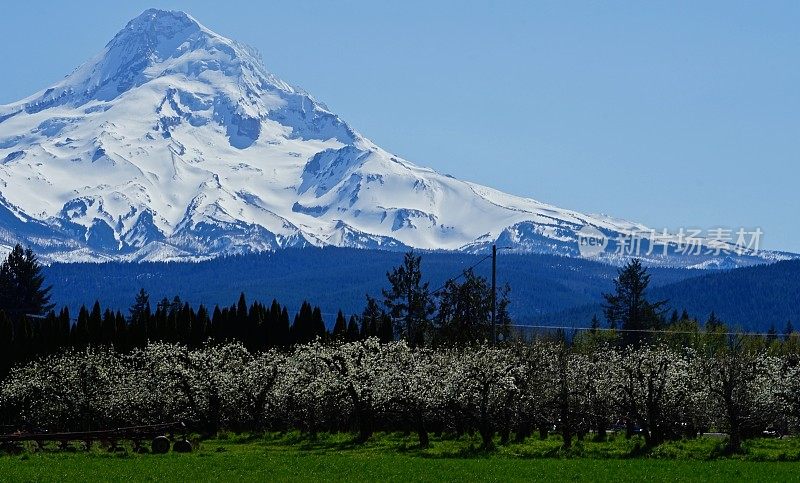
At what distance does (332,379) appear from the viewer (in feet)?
231

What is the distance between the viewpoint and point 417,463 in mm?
48469

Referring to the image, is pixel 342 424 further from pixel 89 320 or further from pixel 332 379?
pixel 89 320

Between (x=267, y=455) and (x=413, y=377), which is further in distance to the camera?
(x=413, y=377)

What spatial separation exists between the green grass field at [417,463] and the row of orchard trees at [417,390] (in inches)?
103

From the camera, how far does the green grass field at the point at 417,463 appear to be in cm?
4319

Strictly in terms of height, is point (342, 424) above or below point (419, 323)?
below

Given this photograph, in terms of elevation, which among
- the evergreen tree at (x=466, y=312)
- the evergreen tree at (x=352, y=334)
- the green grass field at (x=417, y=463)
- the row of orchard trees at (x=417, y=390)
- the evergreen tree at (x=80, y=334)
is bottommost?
the green grass field at (x=417, y=463)

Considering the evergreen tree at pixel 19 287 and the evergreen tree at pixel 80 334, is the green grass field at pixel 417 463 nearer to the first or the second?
the evergreen tree at pixel 80 334

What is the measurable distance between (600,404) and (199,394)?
79.6ft

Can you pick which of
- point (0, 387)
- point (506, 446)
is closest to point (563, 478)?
point (506, 446)

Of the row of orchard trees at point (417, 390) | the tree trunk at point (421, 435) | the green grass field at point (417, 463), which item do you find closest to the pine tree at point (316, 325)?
the row of orchard trees at point (417, 390)

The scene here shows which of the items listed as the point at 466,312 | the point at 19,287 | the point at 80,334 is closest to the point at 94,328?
the point at 80,334

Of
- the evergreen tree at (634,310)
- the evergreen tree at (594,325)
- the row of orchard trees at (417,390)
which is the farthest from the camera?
the evergreen tree at (594,325)

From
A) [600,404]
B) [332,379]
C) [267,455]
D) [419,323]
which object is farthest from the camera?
[419,323]
